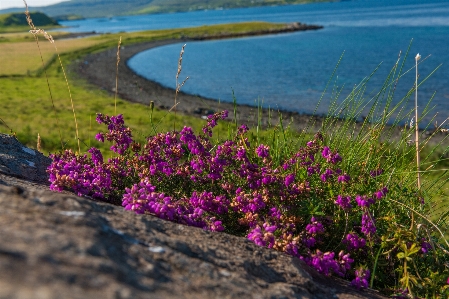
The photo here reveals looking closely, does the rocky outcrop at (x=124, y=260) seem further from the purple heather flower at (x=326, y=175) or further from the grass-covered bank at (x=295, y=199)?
the purple heather flower at (x=326, y=175)

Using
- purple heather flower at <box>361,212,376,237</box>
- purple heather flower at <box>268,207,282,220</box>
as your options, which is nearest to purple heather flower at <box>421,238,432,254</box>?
purple heather flower at <box>361,212,376,237</box>

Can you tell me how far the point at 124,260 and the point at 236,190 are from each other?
77.9 inches

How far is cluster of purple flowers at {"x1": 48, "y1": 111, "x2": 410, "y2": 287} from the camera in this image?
3158mm

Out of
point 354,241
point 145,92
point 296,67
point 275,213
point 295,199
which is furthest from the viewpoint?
point 296,67

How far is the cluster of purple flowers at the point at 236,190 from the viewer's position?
10.4ft

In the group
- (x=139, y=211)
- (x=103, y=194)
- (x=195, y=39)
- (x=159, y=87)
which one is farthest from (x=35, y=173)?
(x=195, y=39)

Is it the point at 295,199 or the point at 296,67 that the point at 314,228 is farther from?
the point at 296,67

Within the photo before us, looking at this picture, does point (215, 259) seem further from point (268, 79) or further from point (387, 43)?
point (387, 43)

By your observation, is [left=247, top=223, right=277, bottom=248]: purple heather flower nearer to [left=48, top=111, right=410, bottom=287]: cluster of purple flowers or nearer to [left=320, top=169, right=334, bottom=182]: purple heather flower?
[left=48, top=111, right=410, bottom=287]: cluster of purple flowers

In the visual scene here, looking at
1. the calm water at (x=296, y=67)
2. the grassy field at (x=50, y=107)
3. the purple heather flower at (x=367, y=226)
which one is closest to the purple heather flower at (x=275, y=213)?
the purple heather flower at (x=367, y=226)

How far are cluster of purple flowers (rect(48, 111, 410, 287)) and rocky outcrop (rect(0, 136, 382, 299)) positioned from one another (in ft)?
0.82

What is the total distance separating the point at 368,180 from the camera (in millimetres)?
3756

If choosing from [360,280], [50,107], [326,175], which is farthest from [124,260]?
[50,107]

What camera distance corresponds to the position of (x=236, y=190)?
381cm
